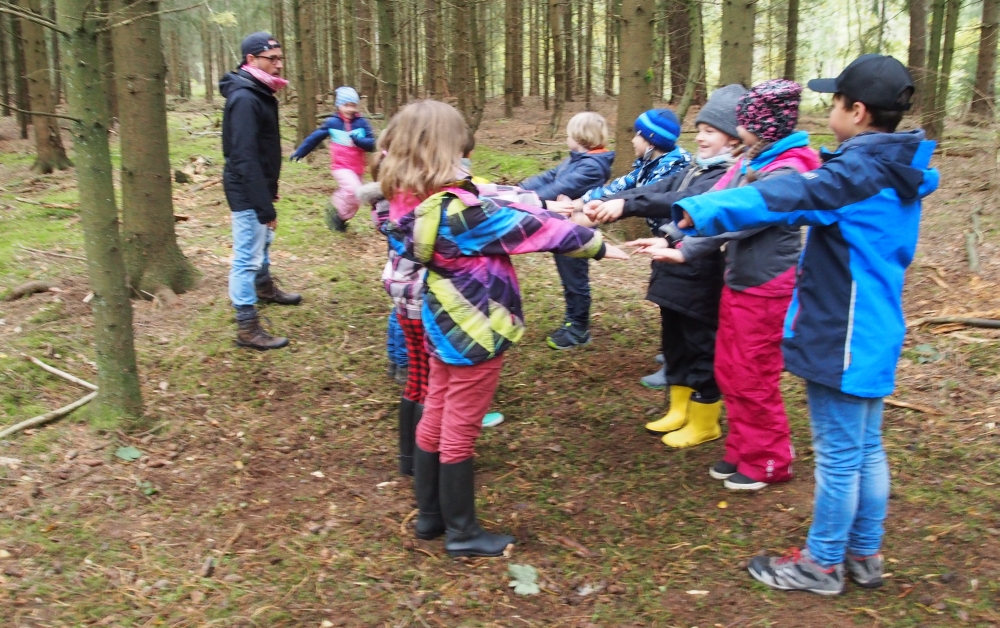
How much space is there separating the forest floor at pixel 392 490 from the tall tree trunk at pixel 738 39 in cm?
247

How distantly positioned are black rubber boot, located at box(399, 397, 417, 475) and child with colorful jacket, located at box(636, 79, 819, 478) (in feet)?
5.40

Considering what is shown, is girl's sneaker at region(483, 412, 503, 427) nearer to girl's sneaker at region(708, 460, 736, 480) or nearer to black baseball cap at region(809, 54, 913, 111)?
girl's sneaker at region(708, 460, 736, 480)

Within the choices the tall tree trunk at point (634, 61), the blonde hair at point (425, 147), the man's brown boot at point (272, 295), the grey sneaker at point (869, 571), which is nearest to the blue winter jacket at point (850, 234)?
the grey sneaker at point (869, 571)

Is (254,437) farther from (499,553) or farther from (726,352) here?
(726,352)

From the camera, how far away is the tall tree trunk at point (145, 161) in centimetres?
591

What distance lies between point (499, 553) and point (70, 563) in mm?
1934

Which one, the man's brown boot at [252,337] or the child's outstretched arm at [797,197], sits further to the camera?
the man's brown boot at [252,337]

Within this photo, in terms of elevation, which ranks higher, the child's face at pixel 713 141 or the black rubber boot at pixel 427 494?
the child's face at pixel 713 141

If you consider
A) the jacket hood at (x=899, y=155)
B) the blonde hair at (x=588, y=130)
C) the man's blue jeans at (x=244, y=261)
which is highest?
the blonde hair at (x=588, y=130)

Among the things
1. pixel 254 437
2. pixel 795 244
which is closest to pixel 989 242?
pixel 795 244

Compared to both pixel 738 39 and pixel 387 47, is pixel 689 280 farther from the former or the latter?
pixel 387 47

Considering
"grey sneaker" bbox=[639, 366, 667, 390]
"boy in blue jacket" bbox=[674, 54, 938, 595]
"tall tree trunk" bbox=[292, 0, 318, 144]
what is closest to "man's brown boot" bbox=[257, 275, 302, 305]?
"grey sneaker" bbox=[639, 366, 667, 390]

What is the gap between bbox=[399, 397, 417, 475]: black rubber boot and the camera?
4.01 m

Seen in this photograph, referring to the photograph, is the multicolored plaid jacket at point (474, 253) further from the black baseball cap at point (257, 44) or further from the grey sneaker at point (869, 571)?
the black baseball cap at point (257, 44)
